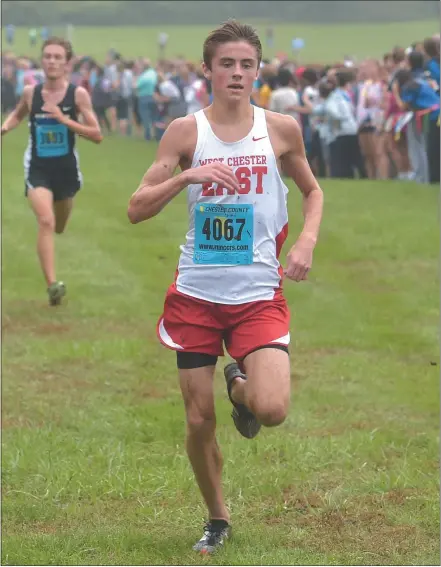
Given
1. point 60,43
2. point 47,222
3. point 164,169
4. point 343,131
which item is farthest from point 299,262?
point 343,131

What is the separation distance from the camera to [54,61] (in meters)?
11.8

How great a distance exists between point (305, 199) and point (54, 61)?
618 cm

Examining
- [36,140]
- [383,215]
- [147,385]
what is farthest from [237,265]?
[383,215]

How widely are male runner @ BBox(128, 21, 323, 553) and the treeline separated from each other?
35310mm

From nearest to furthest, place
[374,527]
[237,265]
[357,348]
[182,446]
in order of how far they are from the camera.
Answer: [237,265] < [374,527] < [182,446] < [357,348]

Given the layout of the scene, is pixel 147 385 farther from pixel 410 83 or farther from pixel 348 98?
pixel 348 98

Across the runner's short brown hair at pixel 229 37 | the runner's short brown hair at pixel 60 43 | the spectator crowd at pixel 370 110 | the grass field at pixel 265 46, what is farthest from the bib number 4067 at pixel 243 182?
the grass field at pixel 265 46

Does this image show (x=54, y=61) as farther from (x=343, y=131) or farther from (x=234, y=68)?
(x=343, y=131)

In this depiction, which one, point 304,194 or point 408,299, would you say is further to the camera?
point 408,299

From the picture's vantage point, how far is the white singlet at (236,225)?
584 centimetres

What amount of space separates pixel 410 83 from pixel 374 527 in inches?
574

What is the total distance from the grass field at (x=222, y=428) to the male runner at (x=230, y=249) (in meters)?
0.63

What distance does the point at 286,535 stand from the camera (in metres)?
6.28

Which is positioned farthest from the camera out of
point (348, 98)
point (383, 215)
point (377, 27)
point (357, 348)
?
point (377, 27)
